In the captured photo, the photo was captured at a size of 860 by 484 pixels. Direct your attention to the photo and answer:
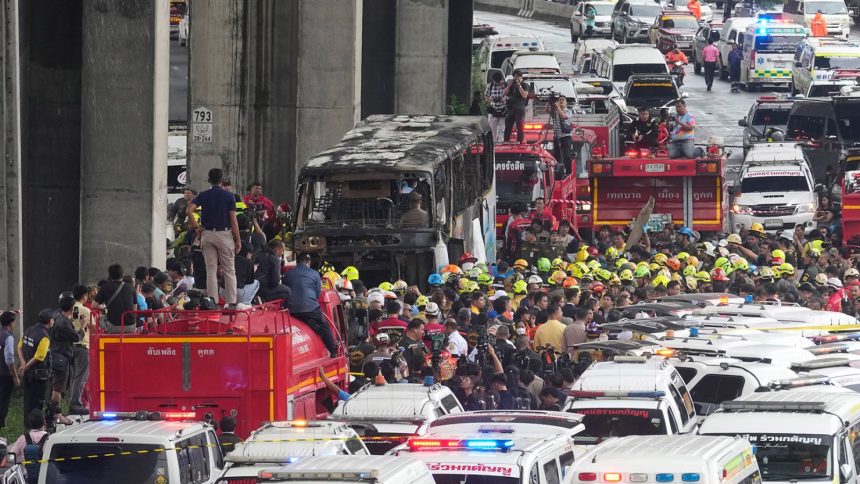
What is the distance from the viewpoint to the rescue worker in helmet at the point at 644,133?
36531mm

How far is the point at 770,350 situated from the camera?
20375 mm

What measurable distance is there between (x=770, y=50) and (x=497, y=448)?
155 ft

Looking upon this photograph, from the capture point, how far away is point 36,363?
62.4 ft

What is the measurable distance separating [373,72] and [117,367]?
33.0m

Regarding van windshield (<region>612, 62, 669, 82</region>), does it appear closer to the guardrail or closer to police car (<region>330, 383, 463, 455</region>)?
the guardrail

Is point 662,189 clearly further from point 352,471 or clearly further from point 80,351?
point 352,471

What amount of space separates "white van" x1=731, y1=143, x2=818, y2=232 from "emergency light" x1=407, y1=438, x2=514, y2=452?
2365 centimetres

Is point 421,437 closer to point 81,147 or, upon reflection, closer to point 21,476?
point 21,476

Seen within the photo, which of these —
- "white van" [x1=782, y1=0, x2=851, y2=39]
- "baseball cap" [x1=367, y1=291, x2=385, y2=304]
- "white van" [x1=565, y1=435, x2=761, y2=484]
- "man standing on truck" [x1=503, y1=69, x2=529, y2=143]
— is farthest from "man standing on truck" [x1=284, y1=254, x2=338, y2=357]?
"white van" [x1=782, y1=0, x2=851, y2=39]

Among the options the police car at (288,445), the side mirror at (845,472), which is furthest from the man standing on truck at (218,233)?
the side mirror at (845,472)

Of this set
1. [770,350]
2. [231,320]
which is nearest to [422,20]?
[770,350]

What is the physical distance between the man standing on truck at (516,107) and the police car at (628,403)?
19599 millimetres

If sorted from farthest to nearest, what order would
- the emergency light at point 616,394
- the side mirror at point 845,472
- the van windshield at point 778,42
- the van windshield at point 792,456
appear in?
the van windshield at point 778,42 < the emergency light at point 616,394 < the van windshield at point 792,456 < the side mirror at point 845,472

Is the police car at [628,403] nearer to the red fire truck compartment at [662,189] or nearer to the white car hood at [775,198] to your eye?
the red fire truck compartment at [662,189]
